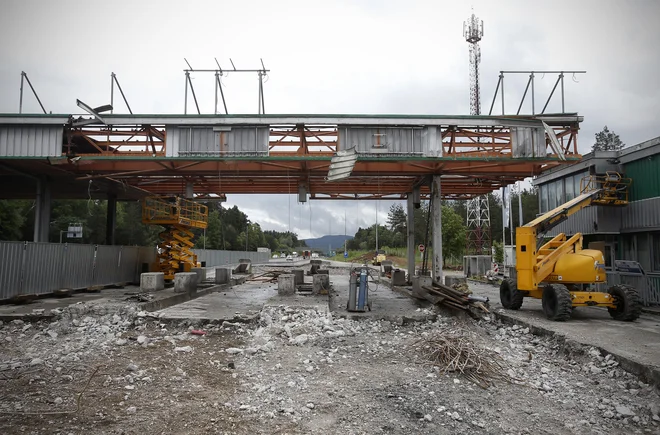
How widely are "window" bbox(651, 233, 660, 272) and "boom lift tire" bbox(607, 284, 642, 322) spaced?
476 centimetres

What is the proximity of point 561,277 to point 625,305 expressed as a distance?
1695 mm

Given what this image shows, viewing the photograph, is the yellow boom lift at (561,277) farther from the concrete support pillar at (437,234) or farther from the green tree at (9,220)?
the green tree at (9,220)

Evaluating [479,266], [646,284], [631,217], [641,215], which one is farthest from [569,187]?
[479,266]

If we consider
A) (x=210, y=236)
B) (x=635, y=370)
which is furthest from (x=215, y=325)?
(x=210, y=236)

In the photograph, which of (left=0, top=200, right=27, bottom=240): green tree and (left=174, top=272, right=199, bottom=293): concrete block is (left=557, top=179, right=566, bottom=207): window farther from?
(left=0, top=200, right=27, bottom=240): green tree

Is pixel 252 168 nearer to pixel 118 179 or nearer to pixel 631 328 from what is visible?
pixel 118 179

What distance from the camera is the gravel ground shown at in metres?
5.77

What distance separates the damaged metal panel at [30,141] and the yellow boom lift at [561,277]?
16048mm

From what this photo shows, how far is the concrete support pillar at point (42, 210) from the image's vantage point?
734 inches

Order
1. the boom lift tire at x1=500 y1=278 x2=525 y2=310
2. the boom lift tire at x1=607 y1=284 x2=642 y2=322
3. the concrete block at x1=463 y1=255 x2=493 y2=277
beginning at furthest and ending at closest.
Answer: the concrete block at x1=463 y1=255 x2=493 y2=277 → the boom lift tire at x1=500 y1=278 x2=525 y2=310 → the boom lift tire at x1=607 y1=284 x2=642 y2=322

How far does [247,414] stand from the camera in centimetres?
599

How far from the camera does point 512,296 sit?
46.8 ft

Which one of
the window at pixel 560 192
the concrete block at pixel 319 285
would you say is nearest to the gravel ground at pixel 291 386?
the concrete block at pixel 319 285

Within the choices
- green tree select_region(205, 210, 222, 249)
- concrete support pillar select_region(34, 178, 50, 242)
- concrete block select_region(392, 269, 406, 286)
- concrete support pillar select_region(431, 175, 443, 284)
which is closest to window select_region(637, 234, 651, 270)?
concrete support pillar select_region(431, 175, 443, 284)
